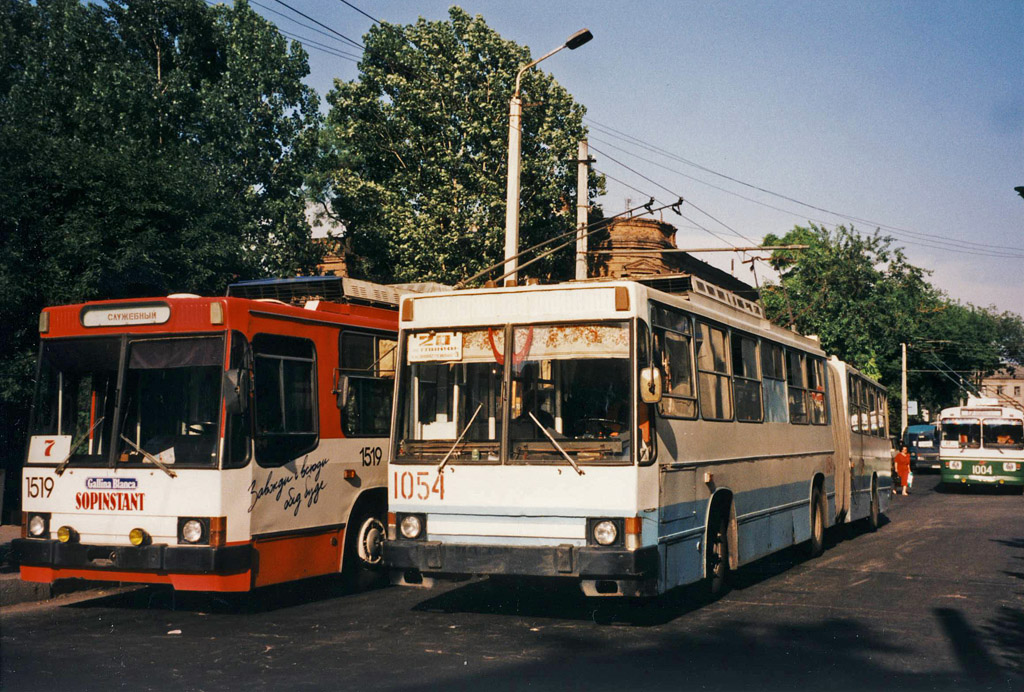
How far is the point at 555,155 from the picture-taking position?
98.6 ft

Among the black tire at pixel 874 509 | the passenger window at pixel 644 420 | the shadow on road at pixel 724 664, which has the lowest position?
the shadow on road at pixel 724 664

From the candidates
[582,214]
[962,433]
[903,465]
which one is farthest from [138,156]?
[962,433]

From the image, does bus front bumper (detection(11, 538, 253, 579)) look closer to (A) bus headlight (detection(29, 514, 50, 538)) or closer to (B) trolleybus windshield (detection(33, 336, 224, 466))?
(A) bus headlight (detection(29, 514, 50, 538))

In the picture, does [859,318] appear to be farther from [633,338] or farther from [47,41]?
[633,338]

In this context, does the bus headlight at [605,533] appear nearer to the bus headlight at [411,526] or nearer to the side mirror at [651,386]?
the side mirror at [651,386]

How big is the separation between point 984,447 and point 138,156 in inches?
1037

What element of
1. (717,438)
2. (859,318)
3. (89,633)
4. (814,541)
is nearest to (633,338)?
(717,438)

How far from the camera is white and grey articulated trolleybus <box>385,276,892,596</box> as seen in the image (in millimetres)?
8688

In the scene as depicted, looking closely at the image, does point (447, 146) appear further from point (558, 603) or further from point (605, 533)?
point (605, 533)

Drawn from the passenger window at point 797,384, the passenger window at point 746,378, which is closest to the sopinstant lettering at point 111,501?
the passenger window at point 746,378

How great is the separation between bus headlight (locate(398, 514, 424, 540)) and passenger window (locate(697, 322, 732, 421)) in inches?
115

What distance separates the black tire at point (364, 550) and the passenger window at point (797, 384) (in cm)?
552

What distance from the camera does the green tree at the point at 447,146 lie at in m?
28.9

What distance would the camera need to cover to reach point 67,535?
9.66 meters
